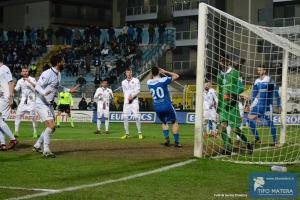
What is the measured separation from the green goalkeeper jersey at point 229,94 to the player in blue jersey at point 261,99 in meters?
1.45

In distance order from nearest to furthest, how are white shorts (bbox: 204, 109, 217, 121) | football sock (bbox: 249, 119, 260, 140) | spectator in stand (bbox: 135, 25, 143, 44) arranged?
1. football sock (bbox: 249, 119, 260, 140)
2. white shorts (bbox: 204, 109, 217, 121)
3. spectator in stand (bbox: 135, 25, 143, 44)

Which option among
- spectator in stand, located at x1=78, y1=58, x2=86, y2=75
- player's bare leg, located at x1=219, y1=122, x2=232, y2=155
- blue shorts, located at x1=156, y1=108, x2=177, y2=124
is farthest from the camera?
spectator in stand, located at x1=78, y1=58, x2=86, y2=75

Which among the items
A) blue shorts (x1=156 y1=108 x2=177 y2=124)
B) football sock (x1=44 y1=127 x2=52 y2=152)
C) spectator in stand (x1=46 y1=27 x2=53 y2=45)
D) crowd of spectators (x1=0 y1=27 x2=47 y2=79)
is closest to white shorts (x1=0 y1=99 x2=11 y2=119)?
football sock (x1=44 y1=127 x2=52 y2=152)

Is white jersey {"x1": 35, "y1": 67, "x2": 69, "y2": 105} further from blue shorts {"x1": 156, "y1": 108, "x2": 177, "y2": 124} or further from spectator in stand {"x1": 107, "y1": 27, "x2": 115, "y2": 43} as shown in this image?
spectator in stand {"x1": 107, "y1": 27, "x2": 115, "y2": 43}

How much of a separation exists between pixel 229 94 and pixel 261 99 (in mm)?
2208

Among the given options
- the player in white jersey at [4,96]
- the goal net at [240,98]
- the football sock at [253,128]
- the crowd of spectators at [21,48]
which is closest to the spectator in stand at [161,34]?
the crowd of spectators at [21,48]

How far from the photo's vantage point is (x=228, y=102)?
46.3 feet

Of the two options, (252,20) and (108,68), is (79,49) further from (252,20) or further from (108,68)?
(252,20)

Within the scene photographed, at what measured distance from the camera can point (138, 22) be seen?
61188 mm

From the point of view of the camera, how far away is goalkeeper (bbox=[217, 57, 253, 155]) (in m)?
14.0

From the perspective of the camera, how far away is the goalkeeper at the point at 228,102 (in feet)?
46.1

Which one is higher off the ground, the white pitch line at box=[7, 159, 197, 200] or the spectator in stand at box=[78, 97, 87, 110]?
the spectator in stand at box=[78, 97, 87, 110]

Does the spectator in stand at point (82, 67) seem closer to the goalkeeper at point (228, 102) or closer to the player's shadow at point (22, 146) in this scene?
the player's shadow at point (22, 146)

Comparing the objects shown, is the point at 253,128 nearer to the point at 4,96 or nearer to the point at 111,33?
the point at 4,96
